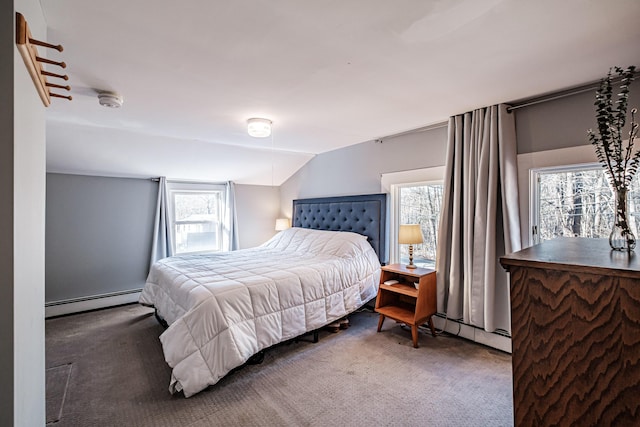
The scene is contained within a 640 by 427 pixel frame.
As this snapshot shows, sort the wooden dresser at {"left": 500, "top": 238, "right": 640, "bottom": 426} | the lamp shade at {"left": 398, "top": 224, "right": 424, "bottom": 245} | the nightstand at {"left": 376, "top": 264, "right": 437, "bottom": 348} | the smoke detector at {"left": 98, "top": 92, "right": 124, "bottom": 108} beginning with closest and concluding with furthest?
the wooden dresser at {"left": 500, "top": 238, "right": 640, "bottom": 426}
the smoke detector at {"left": 98, "top": 92, "right": 124, "bottom": 108}
the nightstand at {"left": 376, "top": 264, "right": 437, "bottom": 348}
the lamp shade at {"left": 398, "top": 224, "right": 424, "bottom": 245}

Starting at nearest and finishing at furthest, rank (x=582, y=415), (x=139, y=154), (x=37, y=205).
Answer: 1. (x=582, y=415)
2. (x=37, y=205)
3. (x=139, y=154)

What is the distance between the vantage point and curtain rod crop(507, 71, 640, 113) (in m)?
2.03

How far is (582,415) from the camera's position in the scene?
771mm

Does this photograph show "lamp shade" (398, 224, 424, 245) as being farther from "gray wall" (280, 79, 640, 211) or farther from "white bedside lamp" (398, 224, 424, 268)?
"gray wall" (280, 79, 640, 211)

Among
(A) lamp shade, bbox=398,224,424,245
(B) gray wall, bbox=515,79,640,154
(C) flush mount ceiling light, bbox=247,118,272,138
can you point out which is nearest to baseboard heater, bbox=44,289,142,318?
(C) flush mount ceiling light, bbox=247,118,272,138

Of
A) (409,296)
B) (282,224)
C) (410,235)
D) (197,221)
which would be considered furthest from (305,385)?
(197,221)

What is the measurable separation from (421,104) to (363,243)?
5.55 ft

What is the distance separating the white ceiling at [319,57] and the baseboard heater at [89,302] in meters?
2.01

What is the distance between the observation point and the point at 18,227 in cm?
85

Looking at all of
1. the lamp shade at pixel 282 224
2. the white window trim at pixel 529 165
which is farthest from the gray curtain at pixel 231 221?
the white window trim at pixel 529 165

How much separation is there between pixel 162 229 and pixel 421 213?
3.65m

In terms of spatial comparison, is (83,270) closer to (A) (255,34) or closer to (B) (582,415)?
(A) (255,34)

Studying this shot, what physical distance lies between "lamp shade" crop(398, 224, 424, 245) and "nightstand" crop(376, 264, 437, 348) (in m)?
0.31

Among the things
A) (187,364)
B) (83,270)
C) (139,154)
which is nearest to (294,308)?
(187,364)
